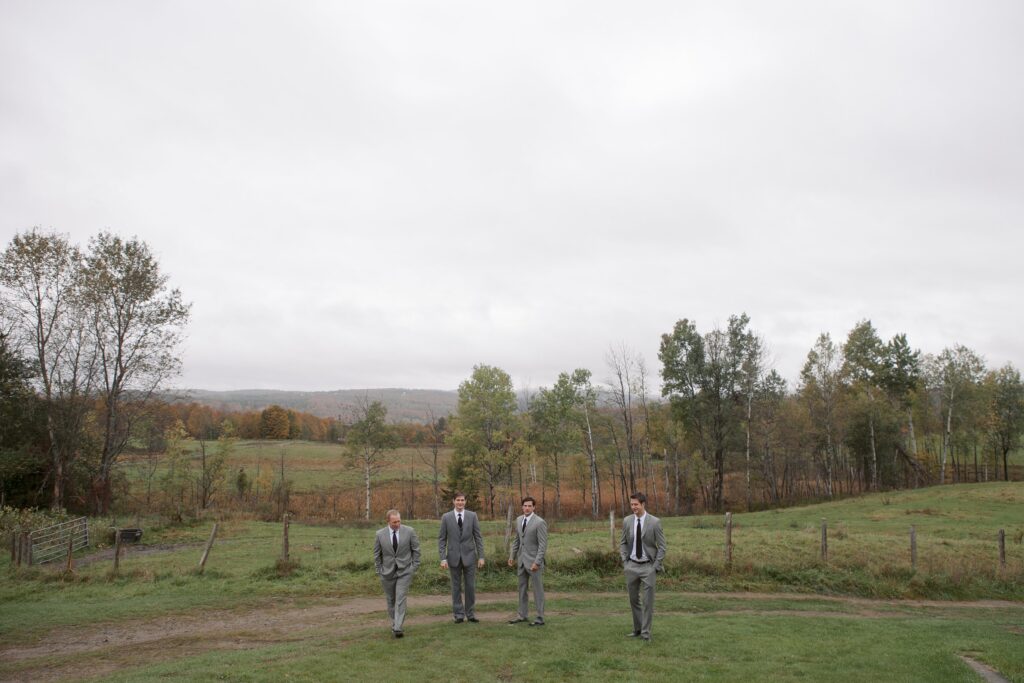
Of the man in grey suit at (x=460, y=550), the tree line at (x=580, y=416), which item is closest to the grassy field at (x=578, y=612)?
the man in grey suit at (x=460, y=550)

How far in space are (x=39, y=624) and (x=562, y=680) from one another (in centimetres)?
1222

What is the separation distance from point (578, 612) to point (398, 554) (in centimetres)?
506

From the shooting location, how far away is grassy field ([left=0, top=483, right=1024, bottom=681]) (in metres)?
8.93

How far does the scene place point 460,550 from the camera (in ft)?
37.8

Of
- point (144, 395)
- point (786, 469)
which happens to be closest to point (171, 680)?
point (144, 395)

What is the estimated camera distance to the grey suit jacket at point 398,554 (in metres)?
10.9

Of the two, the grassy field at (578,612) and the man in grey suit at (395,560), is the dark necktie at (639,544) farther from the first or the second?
the man in grey suit at (395,560)

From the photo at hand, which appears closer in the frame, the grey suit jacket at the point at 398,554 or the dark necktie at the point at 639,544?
the dark necktie at the point at 639,544

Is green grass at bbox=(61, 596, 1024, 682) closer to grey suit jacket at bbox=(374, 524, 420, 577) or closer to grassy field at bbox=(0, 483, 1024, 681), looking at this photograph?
grassy field at bbox=(0, 483, 1024, 681)

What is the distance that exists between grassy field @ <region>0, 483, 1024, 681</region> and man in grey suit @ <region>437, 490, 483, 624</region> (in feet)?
1.95

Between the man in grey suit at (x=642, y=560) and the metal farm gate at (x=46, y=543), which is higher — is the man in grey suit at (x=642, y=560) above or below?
above

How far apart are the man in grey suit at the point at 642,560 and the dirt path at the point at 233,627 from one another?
10.2ft

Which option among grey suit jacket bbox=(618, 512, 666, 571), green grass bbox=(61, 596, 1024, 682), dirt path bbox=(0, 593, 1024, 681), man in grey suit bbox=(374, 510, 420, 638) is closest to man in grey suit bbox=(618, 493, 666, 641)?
grey suit jacket bbox=(618, 512, 666, 571)

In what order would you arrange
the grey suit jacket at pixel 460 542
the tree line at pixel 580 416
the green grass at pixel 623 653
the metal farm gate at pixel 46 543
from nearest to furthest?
the green grass at pixel 623 653
the grey suit jacket at pixel 460 542
the metal farm gate at pixel 46 543
the tree line at pixel 580 416
